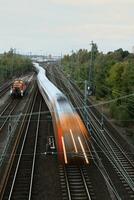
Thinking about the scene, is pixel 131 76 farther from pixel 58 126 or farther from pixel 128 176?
pixel 128 176

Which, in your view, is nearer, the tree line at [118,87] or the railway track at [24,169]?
the railway track at [24,169]

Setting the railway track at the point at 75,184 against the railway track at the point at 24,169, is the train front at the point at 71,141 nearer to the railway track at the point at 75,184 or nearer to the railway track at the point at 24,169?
the railway track at the point at 75,184

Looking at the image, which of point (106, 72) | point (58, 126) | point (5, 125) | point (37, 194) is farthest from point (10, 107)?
point (37, 194)

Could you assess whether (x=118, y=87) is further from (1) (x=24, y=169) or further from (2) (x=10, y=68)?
(2) (x=10, y=68)

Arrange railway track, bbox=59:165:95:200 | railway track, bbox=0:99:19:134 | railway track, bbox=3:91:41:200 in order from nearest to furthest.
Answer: railway track, bbox=59:165:95:200 < railway track, bbox=3:91:41:200 < railway track, bbox=0:99:19:134

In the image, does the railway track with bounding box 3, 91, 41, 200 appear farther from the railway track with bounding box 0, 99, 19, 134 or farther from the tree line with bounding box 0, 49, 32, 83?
the tree line with bounding box 0, 49, 32, 83

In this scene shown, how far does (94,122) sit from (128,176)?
1951 centimetres

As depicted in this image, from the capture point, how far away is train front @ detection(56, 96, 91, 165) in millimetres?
26828

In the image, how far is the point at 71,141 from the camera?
1098 inches

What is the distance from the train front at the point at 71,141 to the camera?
26828mm

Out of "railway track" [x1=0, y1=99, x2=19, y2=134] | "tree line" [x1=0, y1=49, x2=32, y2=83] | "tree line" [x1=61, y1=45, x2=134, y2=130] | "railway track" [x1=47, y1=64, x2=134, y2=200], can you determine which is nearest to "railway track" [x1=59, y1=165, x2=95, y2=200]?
"railway track" [x1=47, y1=64, x2=134, y2=200]

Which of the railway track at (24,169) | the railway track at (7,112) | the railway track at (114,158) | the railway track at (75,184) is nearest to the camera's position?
the railway track at (75,184)

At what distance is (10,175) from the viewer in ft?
85.5

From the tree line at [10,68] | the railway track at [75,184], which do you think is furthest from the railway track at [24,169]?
the tree line at [10,68]
